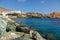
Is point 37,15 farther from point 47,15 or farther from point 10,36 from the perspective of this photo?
point 10,36

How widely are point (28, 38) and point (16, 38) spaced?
0.51 metres

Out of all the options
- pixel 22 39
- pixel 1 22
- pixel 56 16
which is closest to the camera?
pixel 22 39

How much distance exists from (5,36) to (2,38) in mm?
179

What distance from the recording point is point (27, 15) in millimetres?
63250

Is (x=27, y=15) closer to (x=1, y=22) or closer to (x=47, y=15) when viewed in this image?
(x=47, y=15)

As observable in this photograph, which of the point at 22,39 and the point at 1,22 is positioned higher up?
the point at 1,22

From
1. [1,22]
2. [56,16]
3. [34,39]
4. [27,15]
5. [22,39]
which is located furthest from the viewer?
[56,16]

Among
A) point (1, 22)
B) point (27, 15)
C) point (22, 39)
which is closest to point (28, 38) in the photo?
point (22, 39)

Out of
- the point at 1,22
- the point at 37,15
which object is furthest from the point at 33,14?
the point at 1,22

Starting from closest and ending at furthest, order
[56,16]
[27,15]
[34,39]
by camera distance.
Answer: [34,39] → [27,15] → [56,16]

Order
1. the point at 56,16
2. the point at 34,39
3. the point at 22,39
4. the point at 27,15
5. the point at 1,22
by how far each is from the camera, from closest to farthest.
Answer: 1. the point at 22,39
2. the point at 34,39
3. the point at 1,22
4. the point at 27,15
5. the point at 56,16

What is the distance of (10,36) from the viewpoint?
272 inches

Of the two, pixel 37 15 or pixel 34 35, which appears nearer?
pixel 34 35

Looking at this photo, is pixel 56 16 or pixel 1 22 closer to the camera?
pixel 1 22
